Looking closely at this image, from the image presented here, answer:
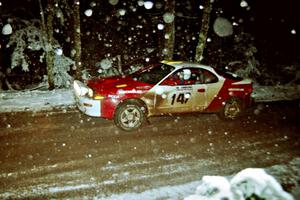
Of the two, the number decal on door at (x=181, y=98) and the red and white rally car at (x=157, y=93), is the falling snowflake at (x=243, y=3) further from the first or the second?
the number decal on door at (x=181, y=98)

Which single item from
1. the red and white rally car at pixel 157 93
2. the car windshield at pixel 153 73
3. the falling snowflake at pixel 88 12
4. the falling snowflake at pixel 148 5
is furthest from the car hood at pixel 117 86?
the falling snowflake at pixel 148 5

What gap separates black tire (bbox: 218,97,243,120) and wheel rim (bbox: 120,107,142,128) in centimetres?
265

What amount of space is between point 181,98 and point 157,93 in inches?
27.1

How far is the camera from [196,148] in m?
7.15

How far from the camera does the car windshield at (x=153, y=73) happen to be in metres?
8.28

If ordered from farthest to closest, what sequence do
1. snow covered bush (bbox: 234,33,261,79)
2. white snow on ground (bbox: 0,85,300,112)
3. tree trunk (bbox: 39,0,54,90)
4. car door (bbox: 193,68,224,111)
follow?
snow covered bush (bbox: 234,33,261,79) < tree trunk (bbox: 39,0,54,90) < white snow on ground (bbox: 0,85,300,112) < car door (bbox: 193,68,224,111)

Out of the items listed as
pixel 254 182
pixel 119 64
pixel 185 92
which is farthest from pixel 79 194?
pixel 119 64

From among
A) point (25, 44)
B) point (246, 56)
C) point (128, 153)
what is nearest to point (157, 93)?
point (128, 153)

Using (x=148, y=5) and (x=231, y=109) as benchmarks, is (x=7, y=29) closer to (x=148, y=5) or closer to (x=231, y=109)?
(x=148, y=5)

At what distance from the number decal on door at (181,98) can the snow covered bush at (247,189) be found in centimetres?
470

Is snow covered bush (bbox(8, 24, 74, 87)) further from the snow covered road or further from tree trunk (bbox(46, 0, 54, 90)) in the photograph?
the snow covered road

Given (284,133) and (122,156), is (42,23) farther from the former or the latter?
(284,133)

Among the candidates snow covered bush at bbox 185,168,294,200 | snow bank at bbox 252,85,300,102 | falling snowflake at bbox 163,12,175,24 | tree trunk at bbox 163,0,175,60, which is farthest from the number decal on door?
falling snowflake at bbox 163,12,175,24

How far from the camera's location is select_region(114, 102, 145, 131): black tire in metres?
7.90
